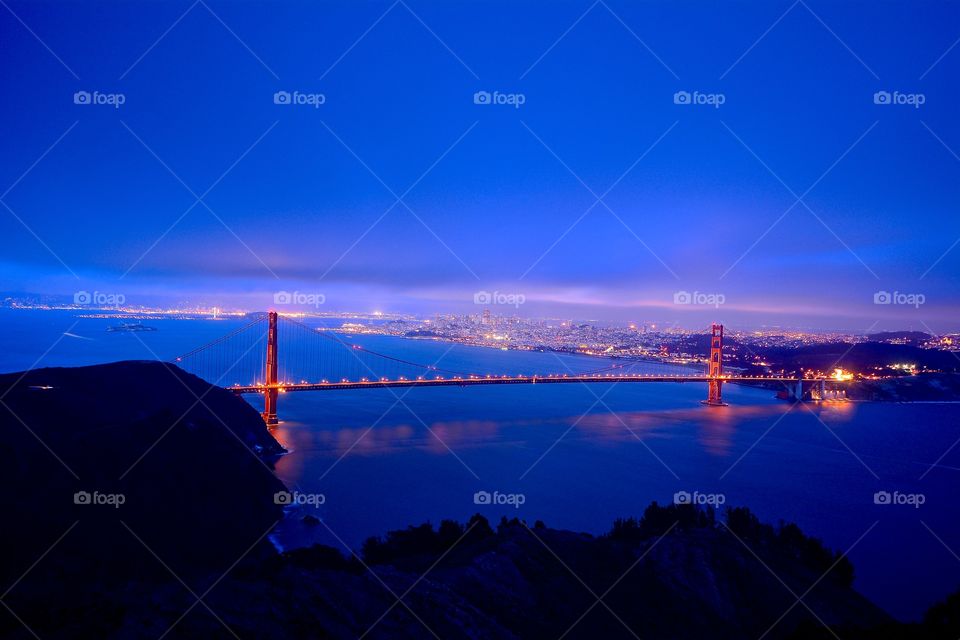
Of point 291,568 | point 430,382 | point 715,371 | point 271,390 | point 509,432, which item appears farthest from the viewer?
point 715,371

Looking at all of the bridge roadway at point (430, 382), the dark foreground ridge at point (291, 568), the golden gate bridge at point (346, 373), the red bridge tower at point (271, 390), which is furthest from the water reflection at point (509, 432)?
the dark foreground ridge at point (291, 568)

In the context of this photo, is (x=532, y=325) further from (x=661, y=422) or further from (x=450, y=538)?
(x=450, y=538)

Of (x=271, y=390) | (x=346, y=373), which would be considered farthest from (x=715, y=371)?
(x=271, y=390)

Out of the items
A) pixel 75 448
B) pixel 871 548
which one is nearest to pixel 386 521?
pixel 75 448

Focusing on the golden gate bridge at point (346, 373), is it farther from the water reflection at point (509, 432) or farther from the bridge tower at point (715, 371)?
the water reflection at point (509, 432)

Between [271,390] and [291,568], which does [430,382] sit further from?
[291,568]

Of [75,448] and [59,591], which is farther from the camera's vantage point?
[75,448]
